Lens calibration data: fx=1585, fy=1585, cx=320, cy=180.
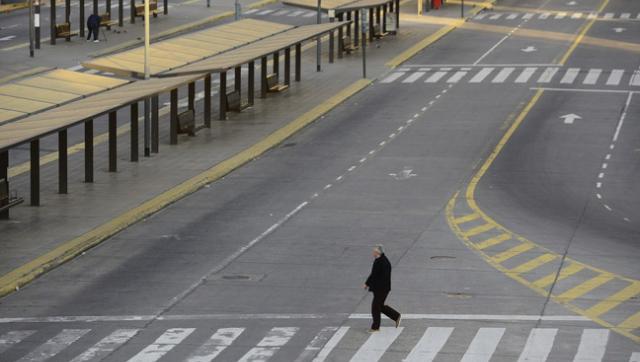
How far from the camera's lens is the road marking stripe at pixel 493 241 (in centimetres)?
4350

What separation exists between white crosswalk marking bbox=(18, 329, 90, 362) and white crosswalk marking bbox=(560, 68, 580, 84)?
1890 inches

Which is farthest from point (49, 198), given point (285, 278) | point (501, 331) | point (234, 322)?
point (501, 331)

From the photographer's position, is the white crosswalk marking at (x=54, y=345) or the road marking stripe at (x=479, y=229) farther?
the road marking stripe at (x=479, y=229)

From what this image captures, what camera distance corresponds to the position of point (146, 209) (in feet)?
158

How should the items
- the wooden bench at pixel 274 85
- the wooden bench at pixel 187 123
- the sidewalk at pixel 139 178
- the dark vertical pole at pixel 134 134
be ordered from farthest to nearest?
the wooden bench at pixel 274 85
the wooden bench at pixel 187 123
the dark vertical pole at pixel 134 134
the sidewalk at pixel 139 178

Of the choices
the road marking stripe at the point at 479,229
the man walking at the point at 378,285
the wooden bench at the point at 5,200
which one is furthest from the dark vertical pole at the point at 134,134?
the man walking at the point at 378,285

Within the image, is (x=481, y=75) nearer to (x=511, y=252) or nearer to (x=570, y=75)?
(x=570, y=75)

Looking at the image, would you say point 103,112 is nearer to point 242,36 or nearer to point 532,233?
point 532,233

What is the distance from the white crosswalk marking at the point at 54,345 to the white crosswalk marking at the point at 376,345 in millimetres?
6123

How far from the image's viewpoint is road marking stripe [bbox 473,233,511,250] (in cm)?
4350

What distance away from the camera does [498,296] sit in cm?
3794

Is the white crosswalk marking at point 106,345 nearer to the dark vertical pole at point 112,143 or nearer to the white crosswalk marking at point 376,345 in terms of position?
the white crosswalk marking at point 376,345

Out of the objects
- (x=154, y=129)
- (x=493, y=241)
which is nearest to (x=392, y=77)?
(x=154, y=129)

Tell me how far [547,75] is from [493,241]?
1497 inches
